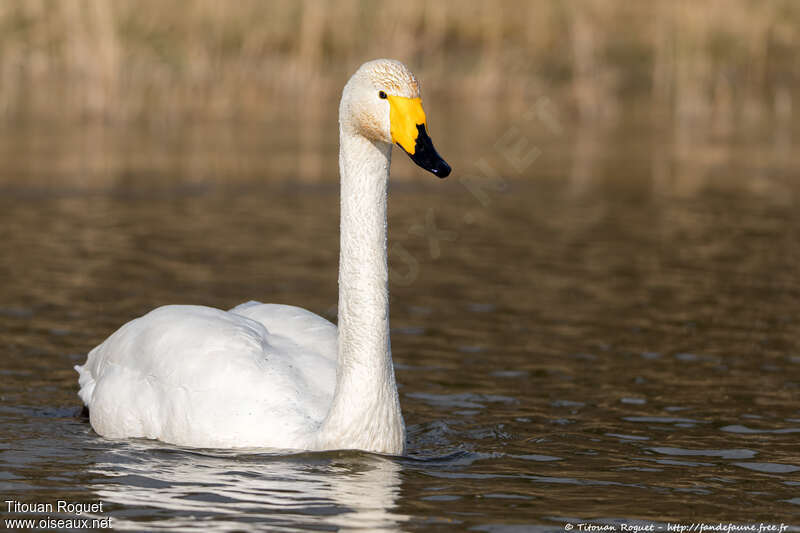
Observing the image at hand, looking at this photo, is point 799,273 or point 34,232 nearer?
point 799,273

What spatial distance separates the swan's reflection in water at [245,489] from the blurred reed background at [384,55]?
12.3 meters

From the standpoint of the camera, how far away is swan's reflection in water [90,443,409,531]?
20.9ft

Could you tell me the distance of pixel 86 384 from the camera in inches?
338

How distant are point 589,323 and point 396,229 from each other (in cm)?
435

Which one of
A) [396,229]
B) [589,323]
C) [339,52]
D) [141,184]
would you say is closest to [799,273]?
[589,323]

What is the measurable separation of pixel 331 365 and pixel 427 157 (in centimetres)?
169

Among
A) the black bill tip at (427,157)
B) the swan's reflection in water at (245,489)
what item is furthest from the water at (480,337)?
the black bill tip at (427,157)

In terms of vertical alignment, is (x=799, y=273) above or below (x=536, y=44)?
below

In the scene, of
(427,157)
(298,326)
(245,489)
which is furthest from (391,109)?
(245,489)

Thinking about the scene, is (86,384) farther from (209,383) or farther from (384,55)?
(384,55)

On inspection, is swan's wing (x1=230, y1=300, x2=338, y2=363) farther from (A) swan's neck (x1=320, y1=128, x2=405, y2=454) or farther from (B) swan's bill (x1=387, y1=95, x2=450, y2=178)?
(B) swan's bill (x1=387, y1=95, x2=450, y2=178)

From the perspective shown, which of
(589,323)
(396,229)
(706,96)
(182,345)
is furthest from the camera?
(706,96)

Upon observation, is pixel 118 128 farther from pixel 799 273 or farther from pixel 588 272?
pixel 799 273

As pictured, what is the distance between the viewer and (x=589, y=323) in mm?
11438
